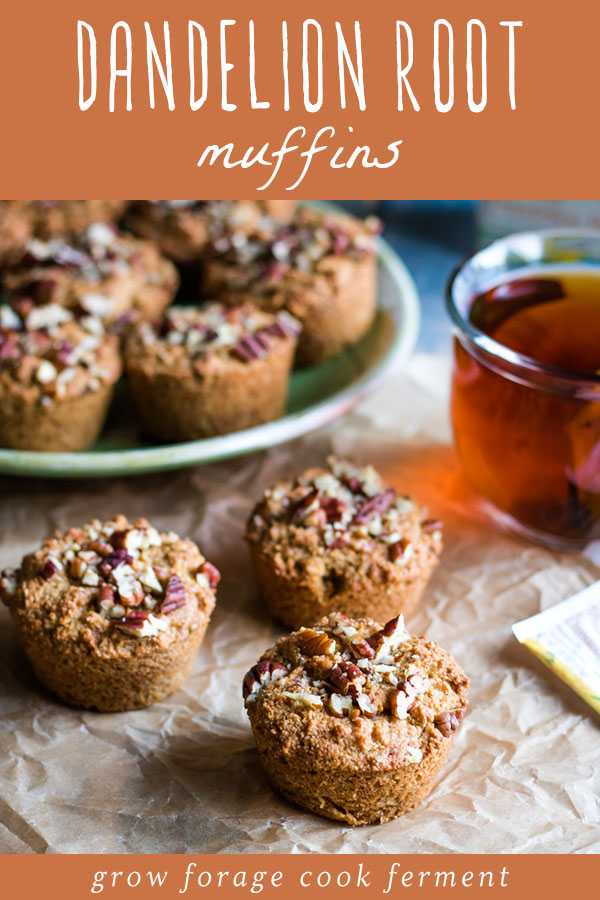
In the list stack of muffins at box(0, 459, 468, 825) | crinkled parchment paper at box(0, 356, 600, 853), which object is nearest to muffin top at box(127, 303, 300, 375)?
crinkled parchment paper at box(0, 356, 600, 853)

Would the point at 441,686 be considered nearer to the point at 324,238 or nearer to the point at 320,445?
the point at 320,445

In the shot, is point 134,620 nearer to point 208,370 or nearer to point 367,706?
point 367,706

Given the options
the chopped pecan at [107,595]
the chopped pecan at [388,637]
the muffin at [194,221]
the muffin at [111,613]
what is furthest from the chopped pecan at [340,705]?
the muffin at [194,221]

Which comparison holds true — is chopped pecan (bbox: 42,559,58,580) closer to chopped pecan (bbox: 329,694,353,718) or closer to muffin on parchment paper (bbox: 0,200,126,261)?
chopped pecan (bbox: 329,694,353,718)

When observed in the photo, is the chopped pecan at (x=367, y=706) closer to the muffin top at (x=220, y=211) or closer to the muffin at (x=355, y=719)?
the muffin at (x=355, y=719)

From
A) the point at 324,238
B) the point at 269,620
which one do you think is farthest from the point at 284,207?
the point at 269,620
